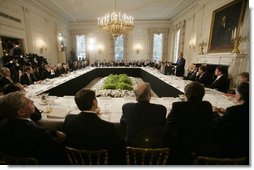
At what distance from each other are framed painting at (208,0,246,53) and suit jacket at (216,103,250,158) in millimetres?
4254

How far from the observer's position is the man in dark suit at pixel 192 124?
4.77 ft

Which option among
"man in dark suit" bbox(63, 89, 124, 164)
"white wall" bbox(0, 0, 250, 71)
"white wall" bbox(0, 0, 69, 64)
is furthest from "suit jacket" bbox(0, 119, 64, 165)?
"white wall" bbox(0, 0, 69, 64)

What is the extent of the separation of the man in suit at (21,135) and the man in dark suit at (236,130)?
1523mm

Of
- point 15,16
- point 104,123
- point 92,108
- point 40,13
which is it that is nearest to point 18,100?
point 92,108

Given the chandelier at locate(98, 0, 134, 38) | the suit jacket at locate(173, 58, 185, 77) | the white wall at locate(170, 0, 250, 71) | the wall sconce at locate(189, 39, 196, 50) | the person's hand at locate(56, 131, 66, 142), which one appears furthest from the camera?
the wall sconce at locate(189, 39, 196, 50)

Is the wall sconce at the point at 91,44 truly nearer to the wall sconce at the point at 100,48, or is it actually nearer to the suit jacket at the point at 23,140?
the wall sconce at the point at 100,48

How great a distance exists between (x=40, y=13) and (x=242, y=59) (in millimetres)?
8963

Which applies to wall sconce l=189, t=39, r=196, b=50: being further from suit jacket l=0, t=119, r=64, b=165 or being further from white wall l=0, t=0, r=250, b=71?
suit jacket l=0, t=119, r=64, b=165

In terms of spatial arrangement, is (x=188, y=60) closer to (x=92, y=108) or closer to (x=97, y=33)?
(x=97, y=33)

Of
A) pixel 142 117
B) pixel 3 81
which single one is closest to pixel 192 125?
pixel 142 117

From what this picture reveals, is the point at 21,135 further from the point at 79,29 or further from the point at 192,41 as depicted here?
the point at 79,29

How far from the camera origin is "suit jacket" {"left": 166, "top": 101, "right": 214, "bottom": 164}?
145 centimetres

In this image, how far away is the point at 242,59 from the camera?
4508 mm

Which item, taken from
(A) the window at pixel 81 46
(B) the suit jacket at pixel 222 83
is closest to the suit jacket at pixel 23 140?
(B) the suit jacket at pixel 222 83
